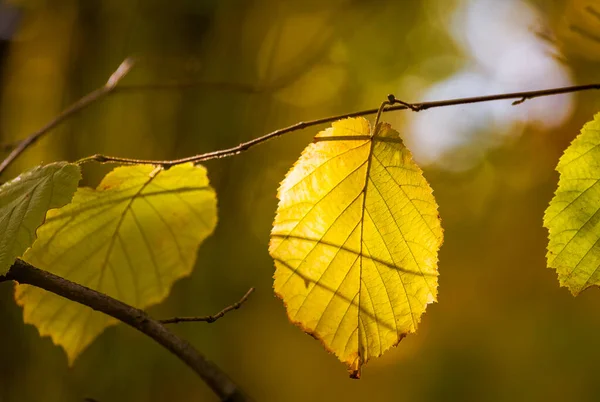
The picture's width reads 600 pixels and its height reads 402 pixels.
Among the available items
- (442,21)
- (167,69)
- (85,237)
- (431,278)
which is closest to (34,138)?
(85,237)

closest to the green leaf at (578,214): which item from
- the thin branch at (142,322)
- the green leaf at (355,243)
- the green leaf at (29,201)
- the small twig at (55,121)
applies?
the green leaf at (355,243)

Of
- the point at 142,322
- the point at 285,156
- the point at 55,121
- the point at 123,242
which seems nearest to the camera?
the point at 142,322

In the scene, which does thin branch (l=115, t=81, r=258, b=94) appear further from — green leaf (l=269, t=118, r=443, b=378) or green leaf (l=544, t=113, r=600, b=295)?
green leaf (l=544, t=113, r=600, b=295)

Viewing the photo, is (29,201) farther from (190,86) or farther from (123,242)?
(190,86)

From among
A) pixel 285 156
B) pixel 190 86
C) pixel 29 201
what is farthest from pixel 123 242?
pixel 285 156

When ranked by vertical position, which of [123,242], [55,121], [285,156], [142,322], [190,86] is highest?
[285,156]

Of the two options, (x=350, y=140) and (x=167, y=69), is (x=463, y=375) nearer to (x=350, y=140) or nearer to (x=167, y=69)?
(x=167, y=69)

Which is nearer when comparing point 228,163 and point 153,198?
point 153,198

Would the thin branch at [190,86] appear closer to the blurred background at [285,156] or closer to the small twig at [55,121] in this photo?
the small twig at [55,121]
